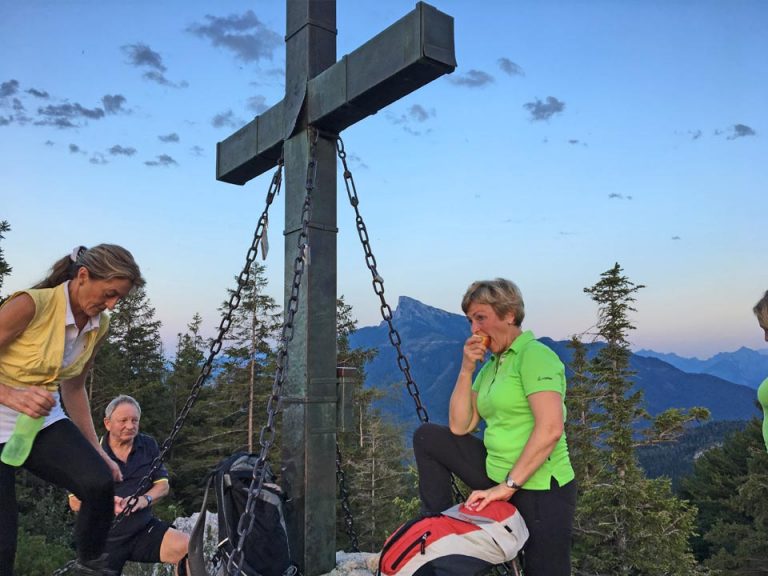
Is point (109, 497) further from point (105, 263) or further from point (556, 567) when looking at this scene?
point (556, 567)

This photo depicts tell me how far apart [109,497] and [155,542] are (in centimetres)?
102

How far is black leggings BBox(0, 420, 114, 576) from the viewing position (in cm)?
291

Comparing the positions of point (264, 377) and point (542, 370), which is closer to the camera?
point (542, 370)

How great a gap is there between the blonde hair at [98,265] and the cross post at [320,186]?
1380mm

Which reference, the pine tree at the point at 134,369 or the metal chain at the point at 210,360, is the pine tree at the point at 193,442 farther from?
the metal chain at the point at 210,360

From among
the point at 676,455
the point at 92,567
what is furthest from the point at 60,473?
the point at 676,455

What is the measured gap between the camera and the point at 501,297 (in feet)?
10.7

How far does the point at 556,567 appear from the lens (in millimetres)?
2891

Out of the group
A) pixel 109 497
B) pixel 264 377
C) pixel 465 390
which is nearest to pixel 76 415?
pixel 109 497

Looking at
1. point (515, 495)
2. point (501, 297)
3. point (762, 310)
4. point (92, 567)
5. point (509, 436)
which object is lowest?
point (92, 567)

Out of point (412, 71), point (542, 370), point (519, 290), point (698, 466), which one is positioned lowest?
point (698, 466)

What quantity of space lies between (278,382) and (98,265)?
3.65 ft

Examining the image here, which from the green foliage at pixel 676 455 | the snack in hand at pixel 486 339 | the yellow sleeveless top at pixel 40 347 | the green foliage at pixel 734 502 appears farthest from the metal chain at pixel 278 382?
the green foliage at pixel 676 455

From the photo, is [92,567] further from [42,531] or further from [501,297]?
[42,531]
